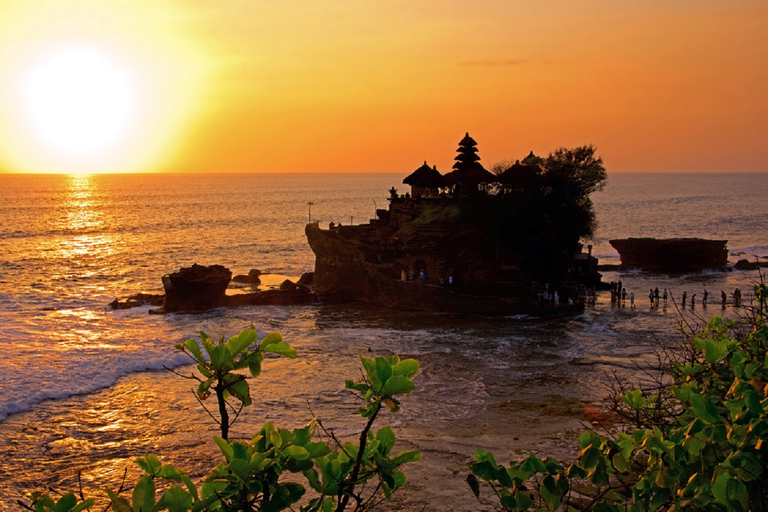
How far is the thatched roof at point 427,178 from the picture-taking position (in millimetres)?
45688

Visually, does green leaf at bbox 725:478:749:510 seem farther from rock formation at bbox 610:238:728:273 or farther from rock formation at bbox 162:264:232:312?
rock formation at bbox 610:238:728:273

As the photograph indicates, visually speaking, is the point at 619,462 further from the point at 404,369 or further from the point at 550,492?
the point at 404,369

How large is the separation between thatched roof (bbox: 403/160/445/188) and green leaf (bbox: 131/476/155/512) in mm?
42425

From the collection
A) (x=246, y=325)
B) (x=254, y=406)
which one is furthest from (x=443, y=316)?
(x=254, y=406)

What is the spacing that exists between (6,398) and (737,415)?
25.9 meters

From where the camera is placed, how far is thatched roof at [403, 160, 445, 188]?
45.7m

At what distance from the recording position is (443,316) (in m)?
40.3

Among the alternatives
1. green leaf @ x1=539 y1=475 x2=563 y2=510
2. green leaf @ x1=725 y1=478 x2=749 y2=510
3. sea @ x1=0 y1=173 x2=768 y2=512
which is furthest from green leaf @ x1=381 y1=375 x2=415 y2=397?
green leaf @ x1=725 y1=478 x2=749 y2=510

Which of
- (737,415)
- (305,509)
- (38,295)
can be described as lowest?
(38,295)

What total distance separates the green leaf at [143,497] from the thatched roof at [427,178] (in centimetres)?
4242

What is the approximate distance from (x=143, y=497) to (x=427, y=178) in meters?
42.8

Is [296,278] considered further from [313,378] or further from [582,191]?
[313,378]

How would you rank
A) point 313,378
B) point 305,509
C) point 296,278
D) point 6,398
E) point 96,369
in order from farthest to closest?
point 296,278
point 96,369
point 313,378
point 6,398
point 305,509

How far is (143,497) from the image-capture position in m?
3.78
